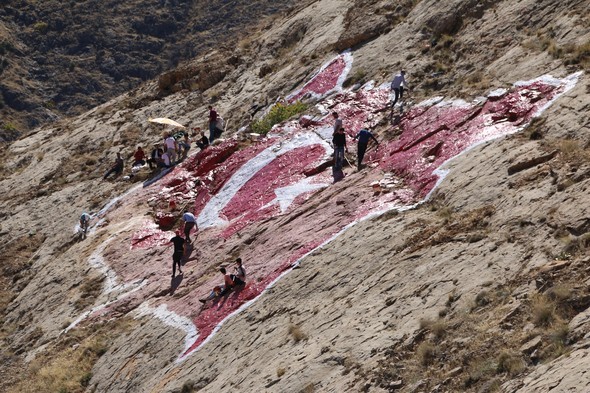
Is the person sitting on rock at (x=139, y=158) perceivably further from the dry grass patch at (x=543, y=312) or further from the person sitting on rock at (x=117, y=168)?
the dry grass patch at (x=543, y=312)

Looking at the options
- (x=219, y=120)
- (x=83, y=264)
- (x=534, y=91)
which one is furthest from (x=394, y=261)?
(x=219, y=120)

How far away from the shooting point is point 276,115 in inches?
1251

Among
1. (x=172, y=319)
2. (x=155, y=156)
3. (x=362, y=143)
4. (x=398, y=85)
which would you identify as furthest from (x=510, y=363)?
(x=155, y=156)

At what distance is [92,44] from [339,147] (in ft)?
168

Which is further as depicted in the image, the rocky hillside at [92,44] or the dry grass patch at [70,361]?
the rocky hillside at [92,44]

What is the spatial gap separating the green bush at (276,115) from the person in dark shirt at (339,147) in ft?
17.5

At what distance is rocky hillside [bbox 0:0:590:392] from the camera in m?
15.9

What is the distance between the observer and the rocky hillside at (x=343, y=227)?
15938mm

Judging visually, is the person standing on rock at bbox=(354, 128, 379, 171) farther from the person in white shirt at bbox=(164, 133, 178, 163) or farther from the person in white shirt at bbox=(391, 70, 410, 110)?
the person in white shirt at bbox=(164, 133, 178, 163)

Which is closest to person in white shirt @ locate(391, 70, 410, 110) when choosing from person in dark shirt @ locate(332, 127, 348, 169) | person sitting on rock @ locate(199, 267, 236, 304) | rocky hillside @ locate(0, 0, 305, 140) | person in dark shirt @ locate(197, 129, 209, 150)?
person in dark shirt @ locate(332, 127, 348, 169)

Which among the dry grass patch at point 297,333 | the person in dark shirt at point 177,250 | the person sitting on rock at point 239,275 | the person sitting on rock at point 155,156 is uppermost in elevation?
the person sitting on rock at point 155,156

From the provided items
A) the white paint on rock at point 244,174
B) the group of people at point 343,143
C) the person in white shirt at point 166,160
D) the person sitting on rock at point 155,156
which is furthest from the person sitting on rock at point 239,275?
the person sitting on rock at point 155,156

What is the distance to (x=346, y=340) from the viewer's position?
1714 cm

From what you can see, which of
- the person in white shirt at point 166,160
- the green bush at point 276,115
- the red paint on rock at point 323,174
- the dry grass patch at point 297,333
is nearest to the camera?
the dry grass patch at point 297,333
